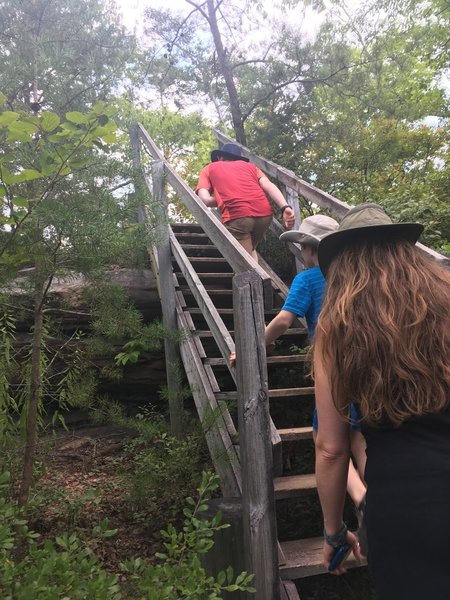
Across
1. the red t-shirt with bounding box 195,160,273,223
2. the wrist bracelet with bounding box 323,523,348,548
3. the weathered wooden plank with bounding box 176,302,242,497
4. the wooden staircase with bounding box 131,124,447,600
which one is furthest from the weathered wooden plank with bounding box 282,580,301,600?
the red t-shirt with bounding box 195,160,273,223

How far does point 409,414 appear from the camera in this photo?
3.62 ft

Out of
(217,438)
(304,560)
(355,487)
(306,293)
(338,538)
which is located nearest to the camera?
(338,538)

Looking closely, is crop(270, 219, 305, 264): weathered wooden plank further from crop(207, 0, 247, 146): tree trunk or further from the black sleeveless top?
the black sleeveless top

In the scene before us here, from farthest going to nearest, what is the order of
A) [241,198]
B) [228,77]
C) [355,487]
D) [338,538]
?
[228,77]
[241,198]
[355,487]
[338,538]

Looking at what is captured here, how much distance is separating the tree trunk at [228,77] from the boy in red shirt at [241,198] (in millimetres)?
2664

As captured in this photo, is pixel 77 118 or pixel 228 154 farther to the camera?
pixel 228 154

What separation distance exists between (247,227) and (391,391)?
3505mm

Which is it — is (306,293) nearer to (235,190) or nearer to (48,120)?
(48,120)

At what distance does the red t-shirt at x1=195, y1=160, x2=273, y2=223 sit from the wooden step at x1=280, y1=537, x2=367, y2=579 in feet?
9.42

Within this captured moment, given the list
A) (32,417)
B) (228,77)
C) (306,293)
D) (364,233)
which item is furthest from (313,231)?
(228,77)

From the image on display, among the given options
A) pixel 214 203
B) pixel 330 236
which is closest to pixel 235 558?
pixel 330 236

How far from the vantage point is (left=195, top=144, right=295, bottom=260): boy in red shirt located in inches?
175

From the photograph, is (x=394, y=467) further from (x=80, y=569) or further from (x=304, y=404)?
(x=304, y=404)

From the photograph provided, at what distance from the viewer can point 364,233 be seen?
1324 millimetres
